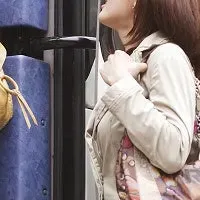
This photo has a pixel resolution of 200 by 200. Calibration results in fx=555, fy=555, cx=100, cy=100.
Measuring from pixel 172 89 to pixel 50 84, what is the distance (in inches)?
38.4

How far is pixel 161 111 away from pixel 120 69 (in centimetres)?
16

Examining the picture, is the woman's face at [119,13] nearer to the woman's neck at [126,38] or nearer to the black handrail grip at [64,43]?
the woman's neck at [126,38]

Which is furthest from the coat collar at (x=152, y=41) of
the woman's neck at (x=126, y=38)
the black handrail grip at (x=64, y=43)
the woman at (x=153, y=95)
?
the black handrail grip at (x=64, y=43)

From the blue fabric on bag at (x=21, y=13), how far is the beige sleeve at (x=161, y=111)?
2.96 ft

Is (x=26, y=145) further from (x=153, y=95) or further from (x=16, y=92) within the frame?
(x=153, y=95)

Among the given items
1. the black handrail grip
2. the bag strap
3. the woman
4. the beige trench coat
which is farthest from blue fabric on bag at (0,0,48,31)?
the beige trench coat

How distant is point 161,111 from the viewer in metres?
1.30

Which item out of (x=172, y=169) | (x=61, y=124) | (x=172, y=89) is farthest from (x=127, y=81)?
(x=61, y=124)

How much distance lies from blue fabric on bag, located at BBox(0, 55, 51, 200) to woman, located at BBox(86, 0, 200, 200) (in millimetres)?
619

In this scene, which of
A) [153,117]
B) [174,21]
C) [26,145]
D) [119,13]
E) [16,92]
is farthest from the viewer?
[26,145]

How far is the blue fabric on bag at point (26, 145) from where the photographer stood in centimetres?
204

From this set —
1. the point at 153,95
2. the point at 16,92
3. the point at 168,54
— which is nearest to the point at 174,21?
the point at 168,54

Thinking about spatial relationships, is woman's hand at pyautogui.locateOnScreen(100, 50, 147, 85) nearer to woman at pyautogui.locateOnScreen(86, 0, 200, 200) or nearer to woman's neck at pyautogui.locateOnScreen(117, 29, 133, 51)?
woman at pyautogui.locateOnScreen(86, 0, 200, 200)

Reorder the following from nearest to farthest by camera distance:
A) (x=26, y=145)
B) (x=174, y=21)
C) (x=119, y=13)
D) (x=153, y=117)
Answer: (x=153, y=117), (x=174, y=21), (x=119, y=13), (x=26, y=145)
